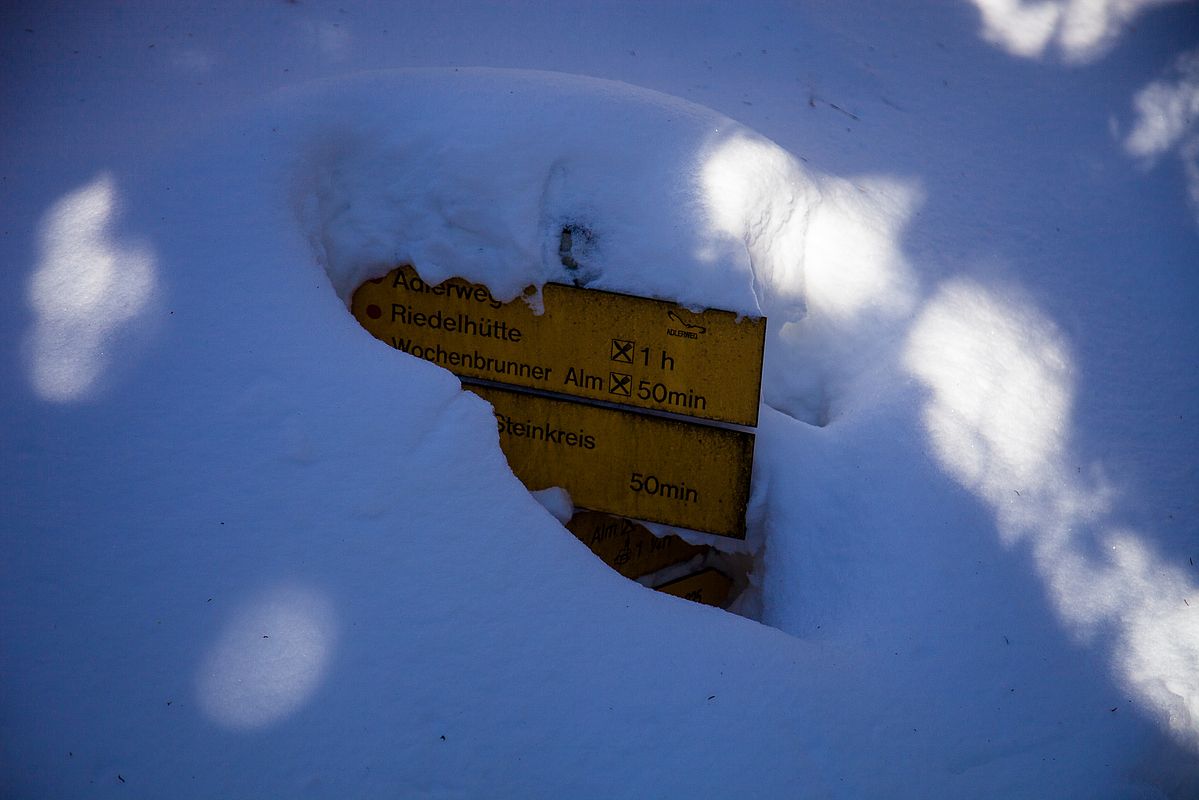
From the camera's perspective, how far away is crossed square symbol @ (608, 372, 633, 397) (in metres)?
2.15

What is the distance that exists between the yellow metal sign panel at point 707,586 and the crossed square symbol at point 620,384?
606 mm

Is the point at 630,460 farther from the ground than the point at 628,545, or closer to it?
farther from the ground

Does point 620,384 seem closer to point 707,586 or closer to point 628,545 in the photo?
point 628,545

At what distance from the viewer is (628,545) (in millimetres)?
2361

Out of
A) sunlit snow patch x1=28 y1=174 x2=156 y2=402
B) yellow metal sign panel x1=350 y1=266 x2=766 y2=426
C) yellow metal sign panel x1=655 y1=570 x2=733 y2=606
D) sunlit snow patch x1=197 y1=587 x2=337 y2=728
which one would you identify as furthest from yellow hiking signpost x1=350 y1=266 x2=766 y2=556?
sunlit snow patch x1=197 y1=587 x2=337 y2=728

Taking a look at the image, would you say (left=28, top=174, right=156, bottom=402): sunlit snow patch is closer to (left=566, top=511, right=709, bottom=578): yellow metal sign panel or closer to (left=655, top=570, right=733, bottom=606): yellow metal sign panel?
(left=566, top=511, right=709, bottom=578): yellow metal sign panel

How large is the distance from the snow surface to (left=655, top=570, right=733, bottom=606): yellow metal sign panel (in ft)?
1.14

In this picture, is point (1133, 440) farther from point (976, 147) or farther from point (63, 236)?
point (63, 236)

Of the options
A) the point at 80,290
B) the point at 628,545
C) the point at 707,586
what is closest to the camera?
the point at 80,290

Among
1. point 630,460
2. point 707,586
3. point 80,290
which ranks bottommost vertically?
point 707,586

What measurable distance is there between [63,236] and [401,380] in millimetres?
803

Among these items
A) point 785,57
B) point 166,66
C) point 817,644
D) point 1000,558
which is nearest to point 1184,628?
point 1000,558

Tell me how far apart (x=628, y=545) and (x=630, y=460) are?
0.30 m

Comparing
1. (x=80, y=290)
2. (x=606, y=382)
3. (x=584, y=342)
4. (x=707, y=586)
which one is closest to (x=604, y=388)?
(x=606, y=382)
